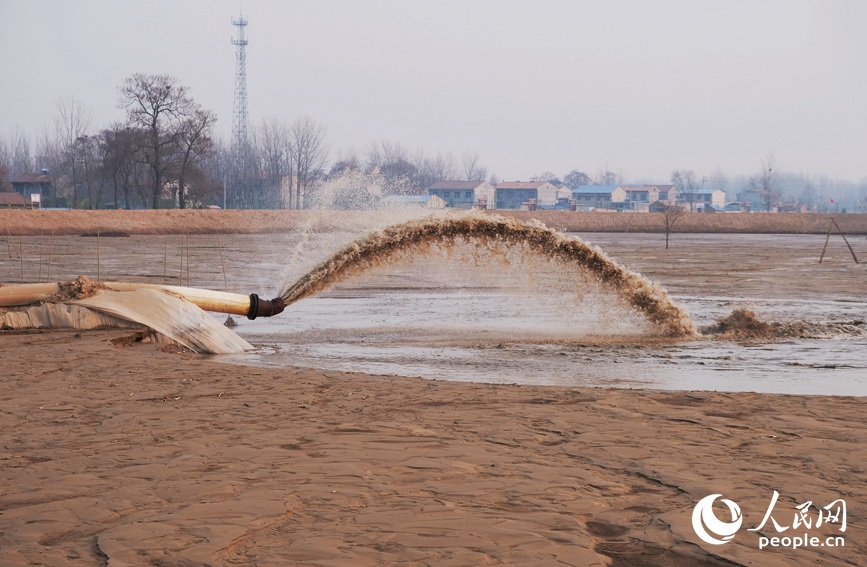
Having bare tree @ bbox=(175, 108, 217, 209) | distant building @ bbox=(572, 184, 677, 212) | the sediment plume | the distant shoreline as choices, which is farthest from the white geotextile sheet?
distant building @ bbox=(572, 184, 677, 212)

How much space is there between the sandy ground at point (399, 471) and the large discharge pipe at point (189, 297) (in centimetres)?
478

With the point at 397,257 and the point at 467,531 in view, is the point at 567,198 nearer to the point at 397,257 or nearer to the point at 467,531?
the point at 397,257

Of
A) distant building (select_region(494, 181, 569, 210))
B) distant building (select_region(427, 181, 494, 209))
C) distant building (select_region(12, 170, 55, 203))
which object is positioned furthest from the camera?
distant building (select_region(494, 181, 569, 210))

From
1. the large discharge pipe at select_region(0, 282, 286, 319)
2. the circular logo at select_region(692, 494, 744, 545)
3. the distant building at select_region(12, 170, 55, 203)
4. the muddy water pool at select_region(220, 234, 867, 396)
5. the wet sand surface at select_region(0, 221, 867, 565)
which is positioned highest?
the distant building at select_region(12, 170, 55, 203)

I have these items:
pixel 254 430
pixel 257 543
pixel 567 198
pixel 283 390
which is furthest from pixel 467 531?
pixel 567 198

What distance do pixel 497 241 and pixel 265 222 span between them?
64.1 m

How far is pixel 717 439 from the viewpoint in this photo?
8.51 metres

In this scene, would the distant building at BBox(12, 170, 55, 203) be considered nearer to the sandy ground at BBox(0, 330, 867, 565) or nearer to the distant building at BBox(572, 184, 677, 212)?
the distant building at BBox(572, 184, 677, 212)

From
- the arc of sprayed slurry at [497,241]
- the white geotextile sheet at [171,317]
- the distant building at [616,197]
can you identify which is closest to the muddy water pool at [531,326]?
the arc of sprayed slurry at [497,241]

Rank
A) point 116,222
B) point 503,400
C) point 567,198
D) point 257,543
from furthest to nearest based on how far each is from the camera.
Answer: point 567,198 < point 116,222 < point 503,400 < point 257,543

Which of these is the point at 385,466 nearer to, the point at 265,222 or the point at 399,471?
the point at 399,471

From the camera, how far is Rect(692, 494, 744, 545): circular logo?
584 centimetres

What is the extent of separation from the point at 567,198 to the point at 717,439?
170146 mm

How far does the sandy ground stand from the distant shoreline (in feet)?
107
